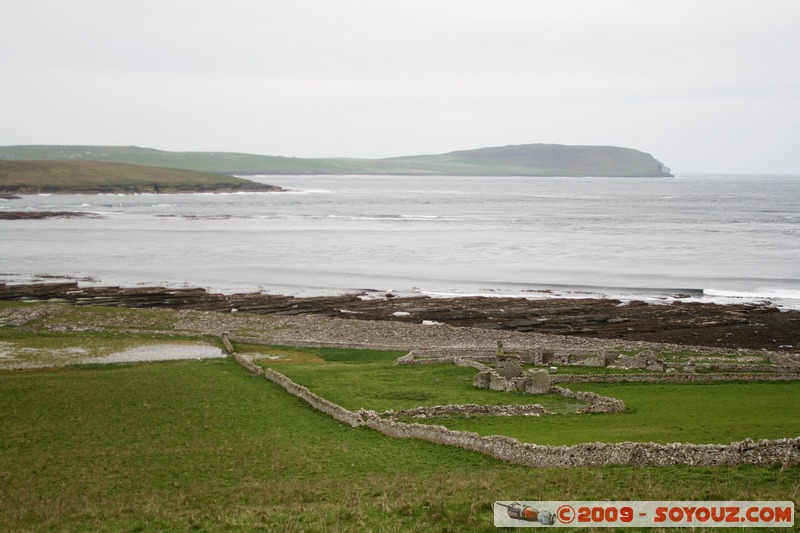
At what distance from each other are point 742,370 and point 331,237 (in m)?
83.3

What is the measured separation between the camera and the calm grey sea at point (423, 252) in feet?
242

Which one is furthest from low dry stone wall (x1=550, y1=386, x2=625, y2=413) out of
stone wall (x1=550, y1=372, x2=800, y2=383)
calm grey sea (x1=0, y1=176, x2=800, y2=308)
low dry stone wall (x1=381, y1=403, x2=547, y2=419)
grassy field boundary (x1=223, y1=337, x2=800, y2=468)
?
calm grey sea (x1=0, y1=176, x2=800, y2=308)

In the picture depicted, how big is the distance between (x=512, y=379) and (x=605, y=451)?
14.3m

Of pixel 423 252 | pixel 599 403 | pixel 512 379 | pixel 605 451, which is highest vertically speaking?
pixel 605 451

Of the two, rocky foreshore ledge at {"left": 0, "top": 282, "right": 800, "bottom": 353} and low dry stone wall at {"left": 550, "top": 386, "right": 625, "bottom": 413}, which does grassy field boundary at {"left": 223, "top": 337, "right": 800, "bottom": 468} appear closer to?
low dry stone wall at {"left": 550, "top": 386, "right": 625, "bottom": 413}

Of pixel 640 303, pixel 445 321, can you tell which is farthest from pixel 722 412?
pixel 640 303

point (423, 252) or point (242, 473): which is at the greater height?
point (423, 252)

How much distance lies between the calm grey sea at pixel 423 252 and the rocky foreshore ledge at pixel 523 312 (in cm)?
544

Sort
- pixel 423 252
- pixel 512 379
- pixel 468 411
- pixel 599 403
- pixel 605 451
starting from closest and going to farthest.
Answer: pixel 605 451 < pixel 468 411 < pixel 599 403 < pixel 512 379 < pixel 423 252

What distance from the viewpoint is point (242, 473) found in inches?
932

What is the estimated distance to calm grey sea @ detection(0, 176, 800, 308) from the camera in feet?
242

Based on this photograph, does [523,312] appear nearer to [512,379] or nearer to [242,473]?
[512,379]

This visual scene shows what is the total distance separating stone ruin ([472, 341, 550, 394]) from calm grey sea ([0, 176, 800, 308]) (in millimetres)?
31677

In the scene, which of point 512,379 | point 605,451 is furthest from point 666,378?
point 605,451
